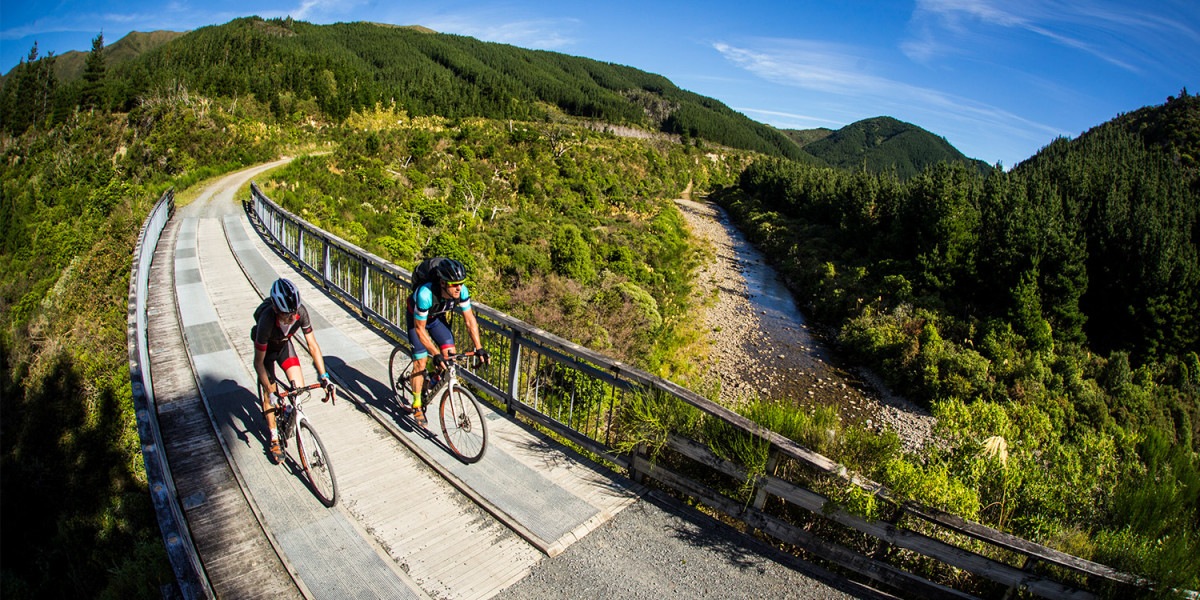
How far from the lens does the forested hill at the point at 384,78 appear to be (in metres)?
52.8

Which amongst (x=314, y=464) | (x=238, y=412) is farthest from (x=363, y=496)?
(x=238, y=412)

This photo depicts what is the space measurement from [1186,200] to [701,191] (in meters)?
61.9

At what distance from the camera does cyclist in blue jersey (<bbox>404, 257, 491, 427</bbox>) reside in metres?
4.79

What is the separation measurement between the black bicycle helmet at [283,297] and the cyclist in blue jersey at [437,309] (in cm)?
93

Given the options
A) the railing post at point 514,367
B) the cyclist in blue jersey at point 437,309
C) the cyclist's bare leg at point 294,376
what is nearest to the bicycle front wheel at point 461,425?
the cyclist in blue jersey at point 437,309

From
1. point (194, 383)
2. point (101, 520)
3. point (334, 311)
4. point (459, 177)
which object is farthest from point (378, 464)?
point (459, 177)

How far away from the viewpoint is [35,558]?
7.70 meters

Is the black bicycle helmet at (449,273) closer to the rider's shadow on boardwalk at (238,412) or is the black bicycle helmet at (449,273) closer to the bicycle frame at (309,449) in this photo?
the bicycle frame at (309,449)

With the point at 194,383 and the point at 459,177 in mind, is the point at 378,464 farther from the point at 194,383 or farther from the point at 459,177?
the point at 459,177

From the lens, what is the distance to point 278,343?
4652 millimetres

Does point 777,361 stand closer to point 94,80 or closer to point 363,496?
point 363,496

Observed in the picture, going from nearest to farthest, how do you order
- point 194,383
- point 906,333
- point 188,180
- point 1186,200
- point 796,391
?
point 194,383, point 796,391, point 906,333, point 188,180, point 1186,200

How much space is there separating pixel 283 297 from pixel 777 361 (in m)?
20.4

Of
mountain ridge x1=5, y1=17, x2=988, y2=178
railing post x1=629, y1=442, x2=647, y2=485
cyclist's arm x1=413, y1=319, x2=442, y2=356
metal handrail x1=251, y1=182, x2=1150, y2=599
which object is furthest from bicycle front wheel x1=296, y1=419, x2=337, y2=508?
mountain ridge x1=5, y1=17, x2=988, y2=178
